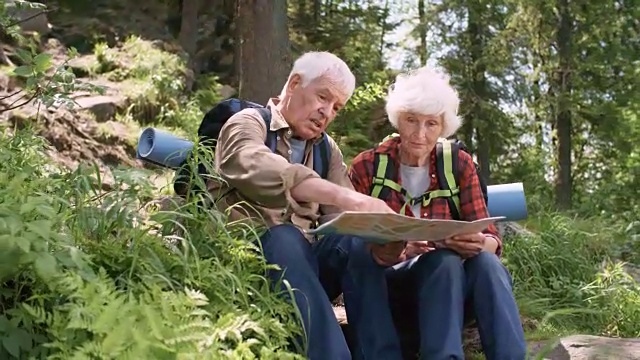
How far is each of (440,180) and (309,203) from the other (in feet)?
2.45

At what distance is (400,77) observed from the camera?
3824mm

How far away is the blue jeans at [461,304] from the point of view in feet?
9.79

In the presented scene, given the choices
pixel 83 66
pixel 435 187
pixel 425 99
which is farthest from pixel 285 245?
pixel 83 66

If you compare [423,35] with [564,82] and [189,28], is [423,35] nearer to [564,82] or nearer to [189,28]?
[564,82]

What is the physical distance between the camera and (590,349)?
12.0 ft

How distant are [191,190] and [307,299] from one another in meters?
0.68

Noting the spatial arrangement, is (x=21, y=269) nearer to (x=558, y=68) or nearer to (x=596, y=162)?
(x=558, y=68)

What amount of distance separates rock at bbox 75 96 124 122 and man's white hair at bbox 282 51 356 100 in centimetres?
618

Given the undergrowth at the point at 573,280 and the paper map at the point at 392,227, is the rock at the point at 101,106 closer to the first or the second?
the undergrowth at the point at 573,280

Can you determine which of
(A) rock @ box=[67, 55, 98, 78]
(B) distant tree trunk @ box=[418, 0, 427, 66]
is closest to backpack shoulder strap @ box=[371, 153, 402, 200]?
(A) rock @ box=[67, 55, 98, 78]

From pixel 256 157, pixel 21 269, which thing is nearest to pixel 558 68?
pixel 256 157

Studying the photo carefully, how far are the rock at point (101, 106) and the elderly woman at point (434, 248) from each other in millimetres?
6212

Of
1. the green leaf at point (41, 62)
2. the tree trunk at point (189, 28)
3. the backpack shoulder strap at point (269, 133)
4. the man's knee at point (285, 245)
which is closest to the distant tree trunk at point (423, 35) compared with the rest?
the tree trunk at point (189, 28)

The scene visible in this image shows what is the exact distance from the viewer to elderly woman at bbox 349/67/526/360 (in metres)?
3.04
